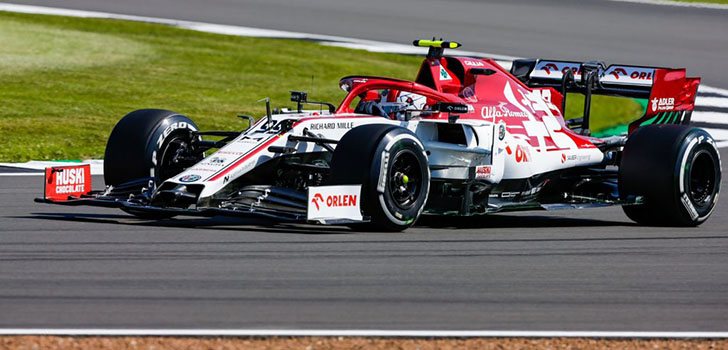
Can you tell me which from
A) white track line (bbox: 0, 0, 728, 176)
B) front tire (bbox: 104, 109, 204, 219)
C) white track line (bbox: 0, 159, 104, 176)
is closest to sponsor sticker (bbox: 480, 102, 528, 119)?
front tire (bbox: 104, 109, 204, 219)

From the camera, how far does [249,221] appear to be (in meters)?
11.0

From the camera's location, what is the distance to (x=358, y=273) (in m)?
8.44

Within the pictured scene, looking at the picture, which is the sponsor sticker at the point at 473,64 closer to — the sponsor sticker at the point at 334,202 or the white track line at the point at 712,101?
the sponsor sticker at the point at 334,202

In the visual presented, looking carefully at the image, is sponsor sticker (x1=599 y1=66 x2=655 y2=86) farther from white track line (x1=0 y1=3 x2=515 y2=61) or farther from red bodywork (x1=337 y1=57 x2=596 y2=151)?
white track line (x1=0 y1=3 x2=515 y2=61)

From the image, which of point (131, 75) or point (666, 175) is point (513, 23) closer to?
point (131, 75)

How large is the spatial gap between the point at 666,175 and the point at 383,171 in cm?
274

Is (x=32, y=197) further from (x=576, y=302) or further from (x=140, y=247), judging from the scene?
(x=576, y=302)

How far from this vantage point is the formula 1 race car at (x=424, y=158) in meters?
10.2

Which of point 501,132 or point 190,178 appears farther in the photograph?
point 501,132

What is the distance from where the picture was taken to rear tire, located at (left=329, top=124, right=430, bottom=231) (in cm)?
1005

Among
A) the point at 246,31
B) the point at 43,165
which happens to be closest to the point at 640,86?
the point at 43,165

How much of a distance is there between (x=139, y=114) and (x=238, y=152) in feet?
4.80

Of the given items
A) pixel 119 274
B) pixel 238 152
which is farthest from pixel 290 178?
pixel 119 274

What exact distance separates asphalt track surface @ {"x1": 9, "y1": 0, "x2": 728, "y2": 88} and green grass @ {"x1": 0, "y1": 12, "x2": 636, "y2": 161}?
6.88 feet
